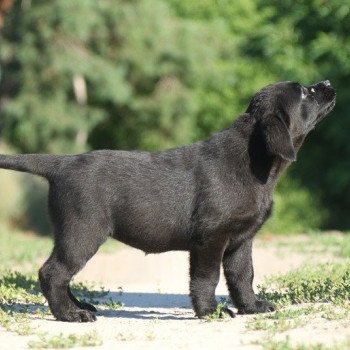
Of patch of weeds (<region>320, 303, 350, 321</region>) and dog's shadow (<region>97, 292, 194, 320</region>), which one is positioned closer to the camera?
patch of weeds (<region>320, 303, 350, 321</region>)

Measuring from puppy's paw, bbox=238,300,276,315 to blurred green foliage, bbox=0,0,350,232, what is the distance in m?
13.7

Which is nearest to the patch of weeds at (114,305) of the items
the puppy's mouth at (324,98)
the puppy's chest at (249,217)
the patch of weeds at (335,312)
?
the puppy's chest at (249,217)

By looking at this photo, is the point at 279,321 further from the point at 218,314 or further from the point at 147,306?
the point at 147,306

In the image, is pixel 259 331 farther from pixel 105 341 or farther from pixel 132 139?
pixel 132 139

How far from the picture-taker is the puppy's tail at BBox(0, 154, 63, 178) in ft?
22.1

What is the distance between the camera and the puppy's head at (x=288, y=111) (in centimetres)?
652

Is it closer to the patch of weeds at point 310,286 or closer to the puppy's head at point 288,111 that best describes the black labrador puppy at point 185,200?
the puppy's head at point 288,111

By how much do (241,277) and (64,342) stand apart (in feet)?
5.74

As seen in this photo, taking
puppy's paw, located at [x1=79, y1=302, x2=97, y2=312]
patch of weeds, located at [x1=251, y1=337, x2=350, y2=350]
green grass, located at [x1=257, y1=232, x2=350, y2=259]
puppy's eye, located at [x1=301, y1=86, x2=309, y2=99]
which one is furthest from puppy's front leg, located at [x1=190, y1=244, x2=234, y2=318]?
green grass, located at [x1=257, y1=232, x2=350, y2=259]

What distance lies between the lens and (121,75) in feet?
78.3

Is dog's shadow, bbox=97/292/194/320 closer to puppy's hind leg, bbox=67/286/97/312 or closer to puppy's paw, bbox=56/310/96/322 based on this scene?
puppy's hind leg, bbox=67/286/97/312

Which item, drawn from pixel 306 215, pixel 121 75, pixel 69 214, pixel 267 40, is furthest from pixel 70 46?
pixel 69 214

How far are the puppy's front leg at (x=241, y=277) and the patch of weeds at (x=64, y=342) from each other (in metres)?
1.42

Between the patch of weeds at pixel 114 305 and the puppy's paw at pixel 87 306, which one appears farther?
the patch of weeds at pixel 114 305
